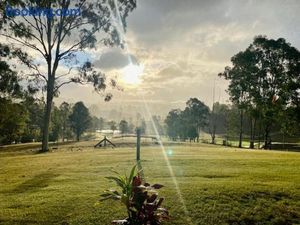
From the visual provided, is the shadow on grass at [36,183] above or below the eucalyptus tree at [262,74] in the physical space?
below

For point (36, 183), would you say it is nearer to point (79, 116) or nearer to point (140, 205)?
point (140, 205)

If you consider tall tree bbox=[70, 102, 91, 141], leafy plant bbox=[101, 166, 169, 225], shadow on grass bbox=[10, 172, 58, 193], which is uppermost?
tall tree bbox=[70, 102, 91, 141]

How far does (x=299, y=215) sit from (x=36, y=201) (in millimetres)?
6447

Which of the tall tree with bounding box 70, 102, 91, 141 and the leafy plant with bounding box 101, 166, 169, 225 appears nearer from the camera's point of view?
the leafy plant with bounding box 101, 166, 169, 225

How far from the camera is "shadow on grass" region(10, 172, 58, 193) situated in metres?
10.4

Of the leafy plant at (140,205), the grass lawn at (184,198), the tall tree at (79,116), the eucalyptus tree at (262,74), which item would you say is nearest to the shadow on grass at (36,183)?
the grass lawn at (184,198)

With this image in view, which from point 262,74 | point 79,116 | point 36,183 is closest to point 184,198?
point 36,183

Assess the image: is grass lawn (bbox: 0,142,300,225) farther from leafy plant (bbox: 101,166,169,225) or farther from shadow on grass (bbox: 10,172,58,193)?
leafy plant (bbox: 101,166,169,225)

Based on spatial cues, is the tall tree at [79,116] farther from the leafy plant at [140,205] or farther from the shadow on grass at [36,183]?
the leafy plant at [140,205]

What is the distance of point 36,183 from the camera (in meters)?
11.4

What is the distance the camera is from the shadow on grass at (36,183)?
34.2ft

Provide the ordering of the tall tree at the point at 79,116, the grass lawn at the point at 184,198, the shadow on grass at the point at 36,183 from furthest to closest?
the tall tree at the point at 79,116 → the shadow on grass at the point at 36,183 → the grass lawn at the point at 184,198

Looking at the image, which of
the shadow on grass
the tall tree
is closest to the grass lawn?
the shadow on grass

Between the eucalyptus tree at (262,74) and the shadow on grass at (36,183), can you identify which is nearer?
the shadow on grass at (36,183)
